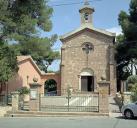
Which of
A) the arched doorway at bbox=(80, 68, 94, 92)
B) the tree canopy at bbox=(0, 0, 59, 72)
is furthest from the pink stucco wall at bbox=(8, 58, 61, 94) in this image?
the arched doorway at bbox=(80, 68, 94, 92)

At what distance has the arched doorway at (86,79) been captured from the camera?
5619cm

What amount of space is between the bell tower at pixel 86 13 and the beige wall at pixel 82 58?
2.68 metres

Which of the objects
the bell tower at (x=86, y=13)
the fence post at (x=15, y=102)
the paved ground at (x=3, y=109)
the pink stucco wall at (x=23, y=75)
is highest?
the bell tower at (x=86, y=13)

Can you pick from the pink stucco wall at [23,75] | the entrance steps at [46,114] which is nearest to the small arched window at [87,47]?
the pink stucco wall at [23,75]

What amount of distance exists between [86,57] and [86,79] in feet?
10.0

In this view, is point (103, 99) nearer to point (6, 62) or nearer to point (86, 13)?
point (6, 62)

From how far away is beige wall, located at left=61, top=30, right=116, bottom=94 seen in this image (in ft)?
184

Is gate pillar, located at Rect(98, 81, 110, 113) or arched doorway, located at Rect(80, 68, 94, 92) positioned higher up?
arched doorway, located at Rect(80, 68, 94, 92)

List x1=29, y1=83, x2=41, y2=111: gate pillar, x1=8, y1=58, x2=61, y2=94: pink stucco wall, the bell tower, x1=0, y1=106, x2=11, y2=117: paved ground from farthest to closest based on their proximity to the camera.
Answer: the bell tower → x1=8, y1=58, x2=61, y2=94: pink stucco wall → x1=29, y1=83, x2=41, y2=111: gate pillar → x1=0, y1=106, x2=11, y2=117: paved ground

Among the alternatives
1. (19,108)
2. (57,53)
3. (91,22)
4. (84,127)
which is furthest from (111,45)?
(84,127)

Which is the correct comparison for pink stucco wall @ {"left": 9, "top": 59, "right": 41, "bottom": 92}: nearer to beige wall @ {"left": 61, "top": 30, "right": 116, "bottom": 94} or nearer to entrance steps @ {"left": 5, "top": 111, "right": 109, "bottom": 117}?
beige wall @ {"left": 61, "top": 30, "right": 116, "bottom": 94}

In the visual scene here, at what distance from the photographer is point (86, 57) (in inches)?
2222

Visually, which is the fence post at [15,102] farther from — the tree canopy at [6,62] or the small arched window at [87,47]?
the small arched window at [87,47]

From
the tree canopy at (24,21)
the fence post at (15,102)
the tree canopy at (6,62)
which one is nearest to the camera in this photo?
the tree canopy at (24,21)
